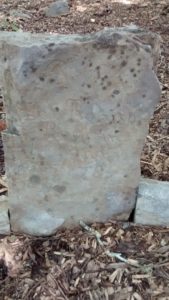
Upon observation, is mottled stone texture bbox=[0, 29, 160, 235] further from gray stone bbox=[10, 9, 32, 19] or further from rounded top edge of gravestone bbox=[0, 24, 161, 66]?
gray stone bbox=[10, 9, 32, 19]

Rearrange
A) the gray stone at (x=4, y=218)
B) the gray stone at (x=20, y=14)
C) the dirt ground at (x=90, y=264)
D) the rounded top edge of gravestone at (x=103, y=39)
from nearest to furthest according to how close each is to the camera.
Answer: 1. the rounded top edge of gravestone at (x=103, y=39)
2. the dirt ground at (x=90, y=264)
3. the gray stone at (x=4, y=218)
4. the gray stone at (x=20, y=14)

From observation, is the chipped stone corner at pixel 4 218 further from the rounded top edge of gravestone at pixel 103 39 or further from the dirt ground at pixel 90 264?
the rounded top edge of gravestone at pixel 103 39

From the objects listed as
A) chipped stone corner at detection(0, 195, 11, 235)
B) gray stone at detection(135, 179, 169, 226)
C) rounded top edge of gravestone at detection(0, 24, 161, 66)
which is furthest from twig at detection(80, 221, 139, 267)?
rounded top edge of gravestone at detection(0, 24, 161, 66)

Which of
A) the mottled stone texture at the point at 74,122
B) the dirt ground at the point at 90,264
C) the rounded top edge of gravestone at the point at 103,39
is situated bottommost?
the dirt ground at the point at 90,264

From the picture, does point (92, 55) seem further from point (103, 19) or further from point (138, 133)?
point (103, 19)

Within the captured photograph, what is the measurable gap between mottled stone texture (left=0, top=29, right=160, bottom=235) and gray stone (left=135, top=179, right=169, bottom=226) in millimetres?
69

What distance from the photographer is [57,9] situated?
5.59 meters

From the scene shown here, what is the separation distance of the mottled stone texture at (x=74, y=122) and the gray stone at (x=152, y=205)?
0.23ft

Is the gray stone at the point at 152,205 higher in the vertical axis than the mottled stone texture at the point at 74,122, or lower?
lower

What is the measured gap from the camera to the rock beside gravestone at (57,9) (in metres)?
5.56

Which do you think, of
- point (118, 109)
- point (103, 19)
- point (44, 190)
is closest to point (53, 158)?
point (44, 190)

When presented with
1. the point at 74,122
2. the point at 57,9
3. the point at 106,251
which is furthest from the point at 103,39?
the point at 57,9

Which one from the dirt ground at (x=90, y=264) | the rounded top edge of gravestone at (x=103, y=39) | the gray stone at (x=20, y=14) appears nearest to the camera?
the rounded top edge of gravestone at (x=103, y=39)

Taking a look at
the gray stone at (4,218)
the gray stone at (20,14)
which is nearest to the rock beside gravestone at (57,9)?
the gray stone at (20,14)
